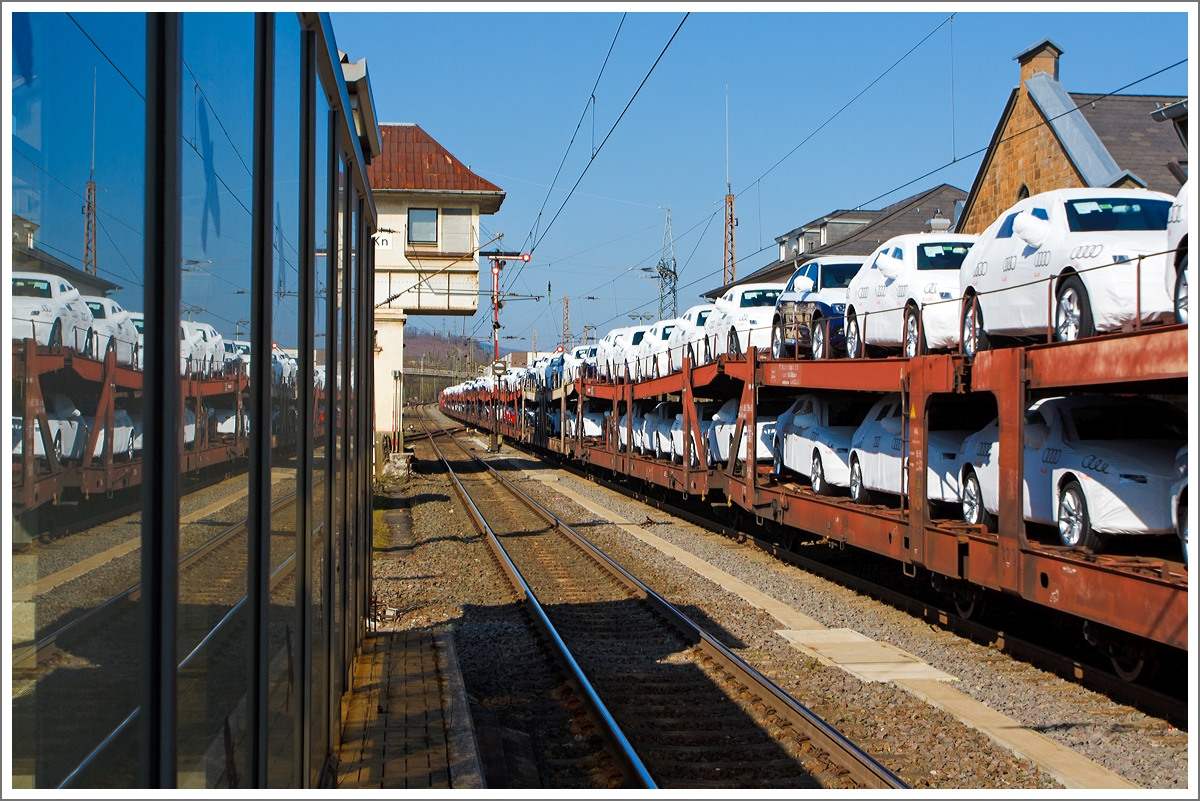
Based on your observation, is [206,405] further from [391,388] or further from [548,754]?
[391,388]

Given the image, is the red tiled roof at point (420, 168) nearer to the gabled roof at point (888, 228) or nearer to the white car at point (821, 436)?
the gabled roof at point (888, 228)

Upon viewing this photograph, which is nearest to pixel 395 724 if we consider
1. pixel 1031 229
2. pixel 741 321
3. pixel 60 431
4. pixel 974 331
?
pixel 60 431

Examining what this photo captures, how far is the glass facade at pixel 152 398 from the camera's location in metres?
1.71

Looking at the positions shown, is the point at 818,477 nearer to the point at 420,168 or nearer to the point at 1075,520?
the point at 1075,520

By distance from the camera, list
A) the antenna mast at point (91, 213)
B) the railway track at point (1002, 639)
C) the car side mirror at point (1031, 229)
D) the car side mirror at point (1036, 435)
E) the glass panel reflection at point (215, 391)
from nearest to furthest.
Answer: the antenna mast at point (91, 213), the glass panel reflection at point (215, 391), the railway track at point (1002, 639), the car side mirror at point (1036, 435), the car side mirror at point (1031, 229)

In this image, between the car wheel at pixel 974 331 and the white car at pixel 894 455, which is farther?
the white car at pixel 894 455

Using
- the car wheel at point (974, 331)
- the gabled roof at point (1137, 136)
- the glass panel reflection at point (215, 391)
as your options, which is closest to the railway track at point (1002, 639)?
the car wheel at point (974, 331)

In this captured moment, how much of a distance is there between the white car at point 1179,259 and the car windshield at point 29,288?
755 cm

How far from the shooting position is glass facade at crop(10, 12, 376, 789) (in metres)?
1.71

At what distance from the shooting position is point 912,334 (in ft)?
42.0

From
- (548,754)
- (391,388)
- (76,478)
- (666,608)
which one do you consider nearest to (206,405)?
(76,478)

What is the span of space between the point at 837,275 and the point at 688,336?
603 cm

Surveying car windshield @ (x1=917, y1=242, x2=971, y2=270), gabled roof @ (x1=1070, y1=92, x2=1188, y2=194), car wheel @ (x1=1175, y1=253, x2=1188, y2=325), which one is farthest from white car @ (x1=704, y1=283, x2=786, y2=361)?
gabled roof @ (x1=1070, y1=92, x2=1188, y2=194)

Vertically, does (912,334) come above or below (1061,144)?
below
